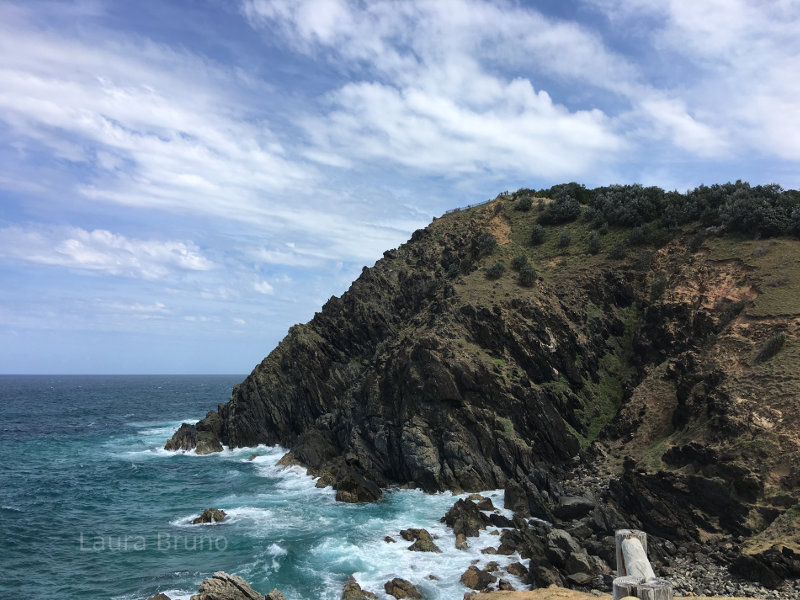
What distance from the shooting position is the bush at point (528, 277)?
57.6 meters

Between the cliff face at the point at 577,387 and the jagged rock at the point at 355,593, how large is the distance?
15.9 m

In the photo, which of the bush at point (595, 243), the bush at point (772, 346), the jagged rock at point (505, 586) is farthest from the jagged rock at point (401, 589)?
the bush at point (595, 243)

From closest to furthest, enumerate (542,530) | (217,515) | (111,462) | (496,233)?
(542,530) → (217,515) → (111,462) → (496,233)

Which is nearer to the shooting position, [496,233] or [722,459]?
[722,459]

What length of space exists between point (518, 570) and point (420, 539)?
6.97m

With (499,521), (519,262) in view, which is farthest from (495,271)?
(499,521)

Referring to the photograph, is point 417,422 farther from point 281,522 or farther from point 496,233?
point 496,233

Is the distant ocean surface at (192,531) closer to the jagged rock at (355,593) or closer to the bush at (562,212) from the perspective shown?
the jagged rock at (355,593)

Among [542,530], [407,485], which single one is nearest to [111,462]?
[407,485]

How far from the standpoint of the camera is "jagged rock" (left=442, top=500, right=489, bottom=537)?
113 feet

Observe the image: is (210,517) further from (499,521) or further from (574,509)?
(574,509)

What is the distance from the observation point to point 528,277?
57562mm

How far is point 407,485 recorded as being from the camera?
46031 millimetres

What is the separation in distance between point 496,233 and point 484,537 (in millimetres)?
45091
